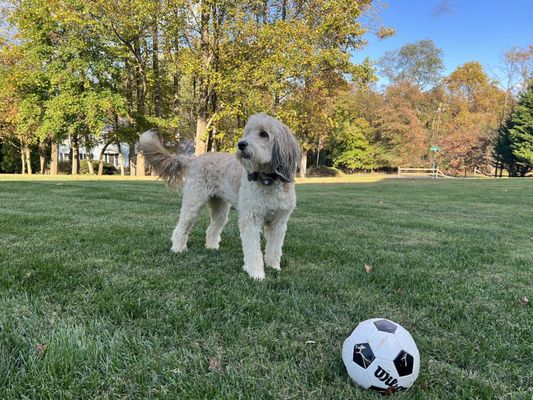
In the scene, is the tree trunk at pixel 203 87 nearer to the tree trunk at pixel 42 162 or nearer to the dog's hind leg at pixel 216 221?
the dog's hind leg at pixel 216 221

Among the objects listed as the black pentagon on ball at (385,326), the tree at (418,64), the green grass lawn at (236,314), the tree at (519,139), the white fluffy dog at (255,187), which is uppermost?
the tree at (418,64)

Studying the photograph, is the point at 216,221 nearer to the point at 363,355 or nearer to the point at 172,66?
the point at 363,355

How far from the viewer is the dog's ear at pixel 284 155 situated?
3697 millimetres

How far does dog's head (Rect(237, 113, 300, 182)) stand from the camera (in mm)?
3596

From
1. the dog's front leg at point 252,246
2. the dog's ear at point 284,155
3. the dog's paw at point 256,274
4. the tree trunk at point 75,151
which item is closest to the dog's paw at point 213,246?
the dog's front leg at point 252,246

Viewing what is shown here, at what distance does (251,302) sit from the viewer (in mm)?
2885

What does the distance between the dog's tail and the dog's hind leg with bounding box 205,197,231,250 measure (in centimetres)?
61

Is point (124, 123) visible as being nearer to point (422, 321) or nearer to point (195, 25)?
point (195, 25)

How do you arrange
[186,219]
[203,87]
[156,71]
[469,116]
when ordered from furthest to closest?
[469,116] < [156,71] < [203,87] < [186,219]

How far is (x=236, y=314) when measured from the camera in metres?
2.69

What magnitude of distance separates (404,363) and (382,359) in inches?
4.5

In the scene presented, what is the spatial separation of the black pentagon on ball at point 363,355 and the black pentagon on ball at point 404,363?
0.12 metres

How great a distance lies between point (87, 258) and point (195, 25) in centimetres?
2087

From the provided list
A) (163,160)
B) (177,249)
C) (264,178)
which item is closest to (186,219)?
(177,249)
